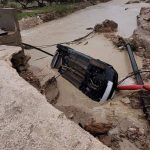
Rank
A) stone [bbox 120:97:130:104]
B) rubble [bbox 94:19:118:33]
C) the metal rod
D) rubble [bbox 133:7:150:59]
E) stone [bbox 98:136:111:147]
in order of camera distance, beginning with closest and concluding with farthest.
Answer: stone [bbox 98:136:111:147]
stone [bbox 120:97:130:104]
the metal rod
rubble [bbox 133:7:150:59]
rubble [bbox 94:19:118:33]

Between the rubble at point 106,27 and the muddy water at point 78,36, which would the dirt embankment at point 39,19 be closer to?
the muddy water at point 78,36

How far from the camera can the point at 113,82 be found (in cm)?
630

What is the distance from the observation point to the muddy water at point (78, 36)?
713 cm

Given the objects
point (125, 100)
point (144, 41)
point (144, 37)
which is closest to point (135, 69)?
point (125, 100)

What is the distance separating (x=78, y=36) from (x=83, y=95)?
6.44 metres

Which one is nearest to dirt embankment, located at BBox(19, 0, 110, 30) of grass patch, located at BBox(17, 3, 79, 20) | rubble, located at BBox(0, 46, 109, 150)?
grass patch, located at BBox(17, 3, 79, 20)

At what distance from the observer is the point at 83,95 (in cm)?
682

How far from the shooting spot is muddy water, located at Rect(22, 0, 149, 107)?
7.13 metres

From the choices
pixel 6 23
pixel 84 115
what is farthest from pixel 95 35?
pixel 84 115

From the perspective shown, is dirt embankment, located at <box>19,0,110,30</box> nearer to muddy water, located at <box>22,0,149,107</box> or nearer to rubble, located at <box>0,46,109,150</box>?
muddy water, located at <box>22,0,149,107</box>

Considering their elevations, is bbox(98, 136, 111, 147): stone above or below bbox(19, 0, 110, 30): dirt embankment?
above

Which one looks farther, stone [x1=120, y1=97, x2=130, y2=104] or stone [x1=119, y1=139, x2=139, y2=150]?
stone [x1=120, y1=97, x2=130, y2=104]

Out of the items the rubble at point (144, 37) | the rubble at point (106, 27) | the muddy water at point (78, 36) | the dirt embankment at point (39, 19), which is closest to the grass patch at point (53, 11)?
the dirt embankment at point (39, 19)

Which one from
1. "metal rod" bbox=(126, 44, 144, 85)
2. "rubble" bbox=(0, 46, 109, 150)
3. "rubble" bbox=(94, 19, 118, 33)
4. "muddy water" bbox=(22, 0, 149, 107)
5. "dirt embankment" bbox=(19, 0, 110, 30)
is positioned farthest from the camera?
"dirt embankment" bbox=(19, 0, 110, 30)
